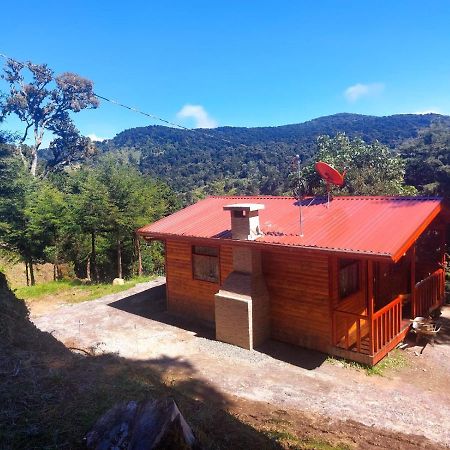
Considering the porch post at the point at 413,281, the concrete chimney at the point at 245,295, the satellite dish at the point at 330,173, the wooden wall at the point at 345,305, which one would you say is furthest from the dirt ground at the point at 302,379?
the satellite dish at the point at 330,173

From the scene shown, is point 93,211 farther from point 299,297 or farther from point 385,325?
point 385,325

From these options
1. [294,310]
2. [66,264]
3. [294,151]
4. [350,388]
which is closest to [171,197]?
[66,264]

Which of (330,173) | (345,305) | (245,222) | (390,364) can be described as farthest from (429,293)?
(245,222)

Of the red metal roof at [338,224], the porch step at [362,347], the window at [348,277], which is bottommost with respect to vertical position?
the porch step at [362,347]

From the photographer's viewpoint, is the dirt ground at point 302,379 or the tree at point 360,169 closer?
the dirt ground at point 302,379

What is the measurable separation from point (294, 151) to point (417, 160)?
56.2m

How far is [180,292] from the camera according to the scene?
11992mm

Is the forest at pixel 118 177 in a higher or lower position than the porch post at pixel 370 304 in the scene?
higher

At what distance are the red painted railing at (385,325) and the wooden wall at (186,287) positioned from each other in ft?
13.3

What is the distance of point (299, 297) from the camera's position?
9.16m

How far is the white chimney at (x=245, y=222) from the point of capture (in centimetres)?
925

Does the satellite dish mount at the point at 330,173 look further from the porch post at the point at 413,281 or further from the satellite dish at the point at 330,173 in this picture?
the porch post at the point at 413,281

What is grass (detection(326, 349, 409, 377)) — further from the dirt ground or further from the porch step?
the porch step

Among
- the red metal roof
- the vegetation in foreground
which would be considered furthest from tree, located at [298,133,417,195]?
the vegetation in foreground
